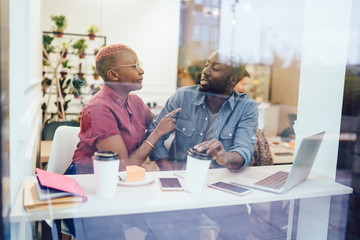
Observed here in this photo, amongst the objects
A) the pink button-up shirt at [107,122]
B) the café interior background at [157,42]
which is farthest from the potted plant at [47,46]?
the pink button-up shirt at [107,122]

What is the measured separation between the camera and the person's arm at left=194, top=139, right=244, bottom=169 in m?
1.31

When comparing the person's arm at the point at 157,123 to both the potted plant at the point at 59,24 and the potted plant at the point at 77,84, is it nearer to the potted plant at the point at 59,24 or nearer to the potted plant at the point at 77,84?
the potted plant at the point at 77,84

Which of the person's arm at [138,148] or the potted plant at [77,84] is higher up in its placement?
the potted plant at [77,84]

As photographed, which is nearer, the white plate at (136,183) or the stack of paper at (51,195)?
the stack of paper at (51,195)

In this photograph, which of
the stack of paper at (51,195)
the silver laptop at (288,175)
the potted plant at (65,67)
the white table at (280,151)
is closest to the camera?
the stack of paper at (51,195)

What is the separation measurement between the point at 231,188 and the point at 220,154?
0.61 feet

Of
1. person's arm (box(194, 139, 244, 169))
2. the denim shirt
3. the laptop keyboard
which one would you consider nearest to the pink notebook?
person's arm (box(194, 139, 244, 169))

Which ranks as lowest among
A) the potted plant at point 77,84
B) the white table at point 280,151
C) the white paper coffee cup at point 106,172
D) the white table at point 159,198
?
the white table at point 280,151

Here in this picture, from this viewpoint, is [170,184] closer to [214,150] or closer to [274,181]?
[214,150]

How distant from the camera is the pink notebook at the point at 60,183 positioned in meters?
1.02

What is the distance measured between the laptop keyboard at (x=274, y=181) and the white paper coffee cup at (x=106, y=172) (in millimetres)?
583

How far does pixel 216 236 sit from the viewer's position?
1.74 metres

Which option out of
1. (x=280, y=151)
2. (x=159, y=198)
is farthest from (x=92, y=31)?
(x=280, y=151)

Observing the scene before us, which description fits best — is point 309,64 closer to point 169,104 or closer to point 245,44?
point 245,44
